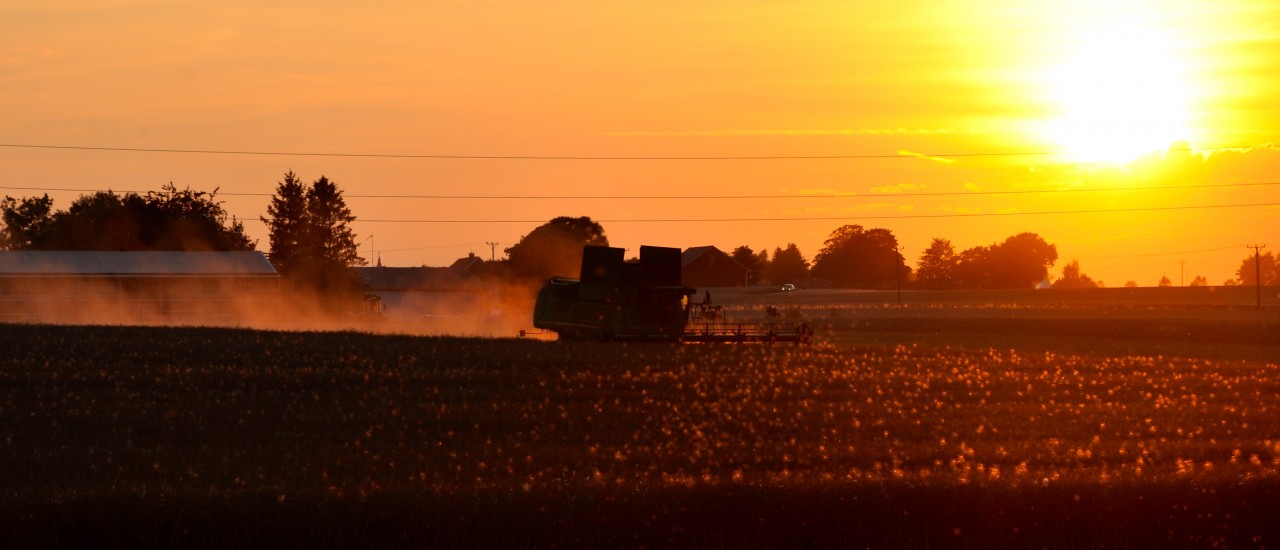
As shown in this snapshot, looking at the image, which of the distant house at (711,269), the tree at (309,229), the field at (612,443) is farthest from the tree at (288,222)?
the field at (612,443)

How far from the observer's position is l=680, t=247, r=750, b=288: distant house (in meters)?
146

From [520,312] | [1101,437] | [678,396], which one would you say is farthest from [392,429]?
[520,312]

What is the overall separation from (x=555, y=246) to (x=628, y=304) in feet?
240

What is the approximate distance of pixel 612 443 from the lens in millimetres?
23703

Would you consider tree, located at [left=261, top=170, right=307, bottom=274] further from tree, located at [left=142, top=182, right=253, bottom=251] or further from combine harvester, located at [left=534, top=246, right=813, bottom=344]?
combine harvester, located at [left=534, top=246, right=813, bottom=344]

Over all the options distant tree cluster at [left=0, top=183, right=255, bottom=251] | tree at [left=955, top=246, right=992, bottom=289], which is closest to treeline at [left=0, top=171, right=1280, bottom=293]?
distant tree cluster at [left=0, top=183, right=255, bottom=251]

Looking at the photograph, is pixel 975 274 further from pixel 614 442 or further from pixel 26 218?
pixel 614 442

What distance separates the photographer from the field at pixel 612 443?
13727 millimetres

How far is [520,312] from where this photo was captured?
372 feet

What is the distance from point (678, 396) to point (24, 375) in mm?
16001

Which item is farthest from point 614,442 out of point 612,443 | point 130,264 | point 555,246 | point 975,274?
point 975,274

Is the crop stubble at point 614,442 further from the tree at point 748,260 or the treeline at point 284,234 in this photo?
the tree at point 748,260

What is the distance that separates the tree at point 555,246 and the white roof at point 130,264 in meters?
32.4

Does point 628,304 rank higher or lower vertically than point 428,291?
lower
